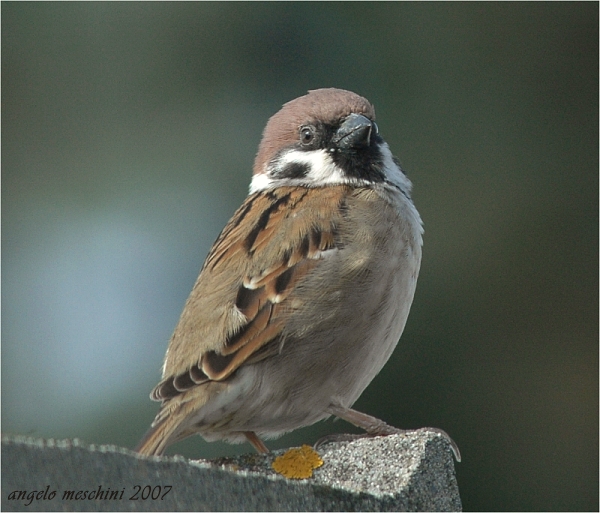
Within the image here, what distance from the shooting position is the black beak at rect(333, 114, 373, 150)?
3996 millimetres

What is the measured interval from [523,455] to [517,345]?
0.67 meters

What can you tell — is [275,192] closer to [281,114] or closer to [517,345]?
[281,114]

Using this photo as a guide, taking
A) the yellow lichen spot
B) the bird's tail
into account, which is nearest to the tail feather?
the bird's tail

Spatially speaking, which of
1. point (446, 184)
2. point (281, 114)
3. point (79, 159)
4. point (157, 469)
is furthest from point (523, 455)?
point (157, 469)

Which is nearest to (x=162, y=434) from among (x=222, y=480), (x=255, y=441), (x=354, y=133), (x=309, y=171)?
(x=255, y=441)

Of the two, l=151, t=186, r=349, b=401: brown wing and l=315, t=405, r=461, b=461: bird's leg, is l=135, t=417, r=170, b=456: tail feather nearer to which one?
l=151, t=186, r=349, b=401: brown wing

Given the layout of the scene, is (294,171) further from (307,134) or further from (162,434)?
(162,434)

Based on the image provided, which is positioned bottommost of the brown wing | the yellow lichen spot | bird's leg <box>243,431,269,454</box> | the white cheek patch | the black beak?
bird's leg <box>243,431,269,454</box>

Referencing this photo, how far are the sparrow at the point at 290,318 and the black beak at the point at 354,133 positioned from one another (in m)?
0.22

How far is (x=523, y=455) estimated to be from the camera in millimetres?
6145

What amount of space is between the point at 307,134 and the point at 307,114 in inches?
3.1

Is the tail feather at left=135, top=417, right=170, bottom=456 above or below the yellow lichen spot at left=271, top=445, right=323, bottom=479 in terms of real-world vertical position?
below

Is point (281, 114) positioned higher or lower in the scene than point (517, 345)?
higher

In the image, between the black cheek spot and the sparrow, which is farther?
the black cheek spot
